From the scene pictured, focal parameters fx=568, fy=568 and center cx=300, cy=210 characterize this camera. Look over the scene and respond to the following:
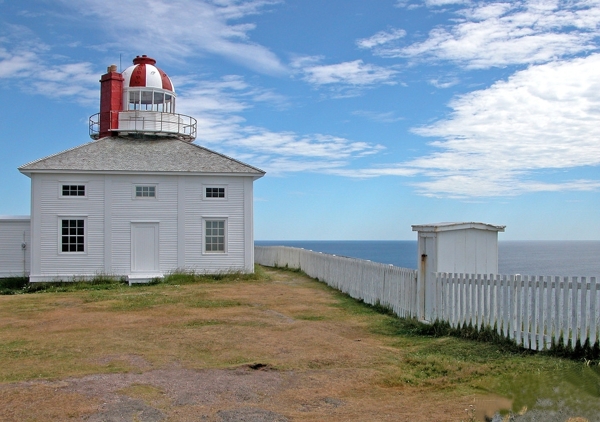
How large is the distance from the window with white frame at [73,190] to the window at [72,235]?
954 millimetres

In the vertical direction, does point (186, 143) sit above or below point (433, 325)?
above

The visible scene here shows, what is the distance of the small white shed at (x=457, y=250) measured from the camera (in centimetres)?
1016

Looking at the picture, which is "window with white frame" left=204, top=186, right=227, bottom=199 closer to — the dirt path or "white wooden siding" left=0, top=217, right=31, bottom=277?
"white wooden siding" left=0, top=217, right=31, bottom=277

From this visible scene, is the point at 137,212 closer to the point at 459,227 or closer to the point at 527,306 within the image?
the point at 459,227

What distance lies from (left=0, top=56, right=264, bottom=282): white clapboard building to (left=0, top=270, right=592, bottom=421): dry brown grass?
7.38 m

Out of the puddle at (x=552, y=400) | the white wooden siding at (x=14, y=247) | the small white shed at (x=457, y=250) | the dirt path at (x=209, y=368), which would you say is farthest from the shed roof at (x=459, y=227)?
the white wooden siding at (x=14, y=247)

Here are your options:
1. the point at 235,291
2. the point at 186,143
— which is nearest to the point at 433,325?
the point at 235,291

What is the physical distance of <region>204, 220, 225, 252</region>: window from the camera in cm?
2177

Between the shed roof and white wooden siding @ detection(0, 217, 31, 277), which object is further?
white wooden siding @ detection(0, 217, 31, 277)

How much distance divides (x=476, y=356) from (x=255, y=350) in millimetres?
3200

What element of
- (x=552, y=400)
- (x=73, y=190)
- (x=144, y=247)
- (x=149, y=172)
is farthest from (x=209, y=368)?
(x=73, y=190)

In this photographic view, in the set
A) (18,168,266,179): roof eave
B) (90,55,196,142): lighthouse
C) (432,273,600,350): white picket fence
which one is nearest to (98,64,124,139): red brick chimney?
(90,55,196,142): lighthouse

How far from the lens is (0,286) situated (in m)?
20.3

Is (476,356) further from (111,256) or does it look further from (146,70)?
(146,70)
